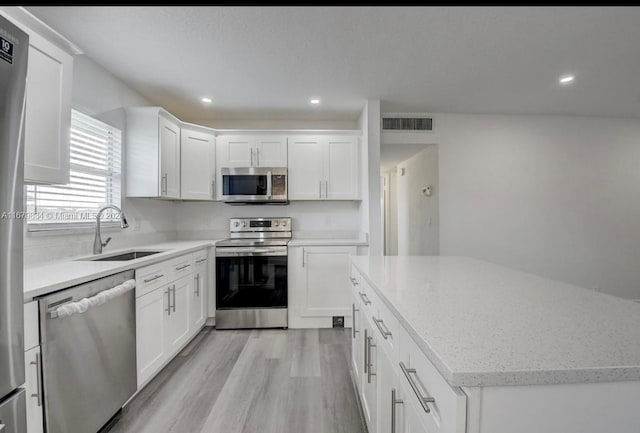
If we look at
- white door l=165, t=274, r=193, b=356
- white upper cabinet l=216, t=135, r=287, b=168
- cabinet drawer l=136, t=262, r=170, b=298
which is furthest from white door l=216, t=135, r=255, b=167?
cabinet drawer l=136, t=262, r=170, b=298

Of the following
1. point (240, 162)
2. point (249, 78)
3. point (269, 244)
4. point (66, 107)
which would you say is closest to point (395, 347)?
point (66, 107)

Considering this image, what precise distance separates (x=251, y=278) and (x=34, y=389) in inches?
75.6

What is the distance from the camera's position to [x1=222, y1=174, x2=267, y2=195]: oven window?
131 inches

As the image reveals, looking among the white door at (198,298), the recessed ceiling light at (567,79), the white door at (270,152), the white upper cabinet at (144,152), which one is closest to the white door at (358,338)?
the white door at (198,298)

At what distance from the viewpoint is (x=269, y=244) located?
3.08 metres

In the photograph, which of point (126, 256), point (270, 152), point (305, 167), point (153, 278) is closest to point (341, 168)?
point (305, 167)

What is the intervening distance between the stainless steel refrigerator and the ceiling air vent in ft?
10.7

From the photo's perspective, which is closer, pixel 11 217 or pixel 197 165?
pixel 11 217

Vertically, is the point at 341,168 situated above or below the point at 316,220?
above

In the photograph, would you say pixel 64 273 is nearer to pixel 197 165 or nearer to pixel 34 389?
pixel 34 389

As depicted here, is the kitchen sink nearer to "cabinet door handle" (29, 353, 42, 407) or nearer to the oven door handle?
the oven door handle

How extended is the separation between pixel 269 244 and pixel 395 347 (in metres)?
2.27

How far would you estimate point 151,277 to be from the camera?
202cm

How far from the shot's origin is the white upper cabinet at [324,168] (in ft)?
11.1
